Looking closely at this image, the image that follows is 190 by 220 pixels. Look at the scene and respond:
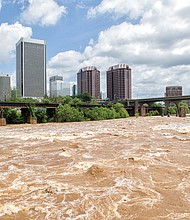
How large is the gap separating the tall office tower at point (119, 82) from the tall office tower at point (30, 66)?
5111 centimetres

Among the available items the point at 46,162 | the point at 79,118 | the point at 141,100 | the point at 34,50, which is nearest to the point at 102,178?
the point at 46,162

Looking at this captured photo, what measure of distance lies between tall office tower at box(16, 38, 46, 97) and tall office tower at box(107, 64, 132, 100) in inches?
2012

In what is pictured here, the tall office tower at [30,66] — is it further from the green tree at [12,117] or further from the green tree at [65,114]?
the green tree at [65,114]

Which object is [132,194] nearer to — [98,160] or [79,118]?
[98,160]

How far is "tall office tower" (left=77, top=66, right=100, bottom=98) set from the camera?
7171 inches

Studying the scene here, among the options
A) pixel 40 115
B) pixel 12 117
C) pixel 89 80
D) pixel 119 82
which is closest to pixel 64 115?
pixel 40 115

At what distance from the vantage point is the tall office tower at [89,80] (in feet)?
598

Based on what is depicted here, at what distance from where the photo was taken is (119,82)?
180125mm

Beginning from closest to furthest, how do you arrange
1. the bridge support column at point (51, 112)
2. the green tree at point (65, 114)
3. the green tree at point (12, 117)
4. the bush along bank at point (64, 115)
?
the green tree at point (12, 117)
the green tree at point (65, 114)
the bush along bank at point (64, 115)
the bridge support column at point (51, 112)

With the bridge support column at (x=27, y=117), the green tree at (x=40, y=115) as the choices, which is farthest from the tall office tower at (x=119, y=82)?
the bridge support column at (x=27, y=117)

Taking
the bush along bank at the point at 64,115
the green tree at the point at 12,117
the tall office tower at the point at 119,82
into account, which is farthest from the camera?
the tall office tower at the point at 119,82

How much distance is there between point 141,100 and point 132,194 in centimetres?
12111

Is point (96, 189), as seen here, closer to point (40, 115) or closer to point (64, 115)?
point (64, 115)

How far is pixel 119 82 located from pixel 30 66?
6601 centimetres
